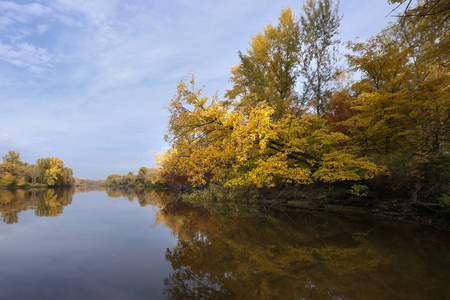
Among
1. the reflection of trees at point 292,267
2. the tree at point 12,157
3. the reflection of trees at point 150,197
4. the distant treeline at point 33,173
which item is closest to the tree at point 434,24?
the reflection of trees at point 292,267

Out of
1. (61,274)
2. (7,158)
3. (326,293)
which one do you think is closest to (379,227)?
(326,293)

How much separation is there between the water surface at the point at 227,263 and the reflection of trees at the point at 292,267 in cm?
2

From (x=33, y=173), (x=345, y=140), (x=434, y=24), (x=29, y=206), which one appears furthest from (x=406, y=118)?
(x=33, y=173)

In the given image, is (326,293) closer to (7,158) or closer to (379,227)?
(379,227)

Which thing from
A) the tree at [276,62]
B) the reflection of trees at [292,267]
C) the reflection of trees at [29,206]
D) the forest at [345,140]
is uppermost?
the tree at [276,62]

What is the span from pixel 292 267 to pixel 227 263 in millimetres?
1363

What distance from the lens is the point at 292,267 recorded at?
4609 mm

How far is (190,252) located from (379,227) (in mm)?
7241

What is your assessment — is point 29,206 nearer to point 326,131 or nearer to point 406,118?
point 326,131

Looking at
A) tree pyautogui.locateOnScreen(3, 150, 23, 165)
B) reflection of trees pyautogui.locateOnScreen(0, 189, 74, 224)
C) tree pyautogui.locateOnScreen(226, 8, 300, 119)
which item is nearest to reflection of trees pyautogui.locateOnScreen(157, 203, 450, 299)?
reflection of trees pyautogui.locateOnScreen(0, 189, 74, 224)

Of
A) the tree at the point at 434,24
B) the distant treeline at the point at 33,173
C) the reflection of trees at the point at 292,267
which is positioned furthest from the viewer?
the distant treeline at the point at 33,173

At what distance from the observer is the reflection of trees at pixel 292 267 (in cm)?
361

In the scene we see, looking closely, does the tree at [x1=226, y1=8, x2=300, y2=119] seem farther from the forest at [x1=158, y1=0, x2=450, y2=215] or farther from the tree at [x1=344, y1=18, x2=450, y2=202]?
the tree at [x1=344, y1=18, x2=450, y2=202]

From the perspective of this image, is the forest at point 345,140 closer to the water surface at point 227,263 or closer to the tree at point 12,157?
the water surface at point 227,263
